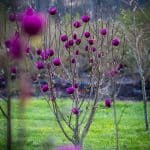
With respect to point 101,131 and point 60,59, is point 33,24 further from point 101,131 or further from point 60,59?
point 101,131

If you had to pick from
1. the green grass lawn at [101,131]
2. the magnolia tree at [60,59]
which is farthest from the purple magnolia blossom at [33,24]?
the green grass lawn at [101,131]

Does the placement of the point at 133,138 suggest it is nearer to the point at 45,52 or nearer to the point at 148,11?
the point at 45,52

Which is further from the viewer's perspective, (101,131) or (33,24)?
(101,131)

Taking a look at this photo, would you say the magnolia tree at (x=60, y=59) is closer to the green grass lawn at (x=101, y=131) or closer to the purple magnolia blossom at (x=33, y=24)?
the purple magnolia blossom at (x=33, y=24)

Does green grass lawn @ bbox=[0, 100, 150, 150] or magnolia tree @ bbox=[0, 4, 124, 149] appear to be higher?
magnolia tree @ bbox=[0, 4, 124, 149]

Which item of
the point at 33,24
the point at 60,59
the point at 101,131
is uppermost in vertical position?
the point at 33,24

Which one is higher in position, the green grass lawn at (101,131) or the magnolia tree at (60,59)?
the magnolia tree at (60,59)

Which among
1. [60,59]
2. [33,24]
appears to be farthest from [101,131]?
[33,24]

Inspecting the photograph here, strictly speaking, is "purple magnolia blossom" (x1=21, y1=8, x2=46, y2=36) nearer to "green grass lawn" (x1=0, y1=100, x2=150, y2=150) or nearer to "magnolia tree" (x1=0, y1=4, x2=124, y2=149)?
"magnolia tree" (x1=0, y1=4, x2=124, y2=149)

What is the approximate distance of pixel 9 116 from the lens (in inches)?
46.0

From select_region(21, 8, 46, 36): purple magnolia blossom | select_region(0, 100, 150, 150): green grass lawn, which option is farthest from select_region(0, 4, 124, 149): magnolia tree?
select_region(0, 100, 150, 150): green grass lawn

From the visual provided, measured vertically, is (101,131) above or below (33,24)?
below

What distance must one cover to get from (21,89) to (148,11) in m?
11.6

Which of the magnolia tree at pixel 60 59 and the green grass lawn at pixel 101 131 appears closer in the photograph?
the magnolia tree at pixel 60 59
